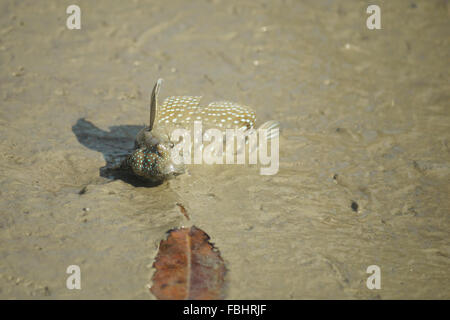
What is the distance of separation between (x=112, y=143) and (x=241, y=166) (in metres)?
1.38

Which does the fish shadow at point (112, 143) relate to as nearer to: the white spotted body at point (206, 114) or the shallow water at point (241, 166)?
the shallow water at point (241, 166)

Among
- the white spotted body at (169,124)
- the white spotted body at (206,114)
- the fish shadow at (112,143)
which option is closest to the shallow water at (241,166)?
the fish shadow at (112,143)

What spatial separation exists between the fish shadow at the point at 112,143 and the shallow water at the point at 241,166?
2 centimetres

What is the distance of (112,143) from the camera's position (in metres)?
4.65

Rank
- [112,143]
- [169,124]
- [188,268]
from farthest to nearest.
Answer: [112,143] → [169,124] → [188,268]

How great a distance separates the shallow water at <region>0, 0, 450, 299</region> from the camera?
3.31 meters

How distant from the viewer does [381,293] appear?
3227mm

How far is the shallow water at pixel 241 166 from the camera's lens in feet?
10.9

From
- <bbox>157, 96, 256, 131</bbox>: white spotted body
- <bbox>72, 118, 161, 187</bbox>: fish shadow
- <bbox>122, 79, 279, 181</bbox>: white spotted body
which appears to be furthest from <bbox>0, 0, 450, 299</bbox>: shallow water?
<bbox>157, 96, 256, 131</bbox>: white spotted body

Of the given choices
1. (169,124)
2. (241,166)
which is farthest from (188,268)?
(169,124)

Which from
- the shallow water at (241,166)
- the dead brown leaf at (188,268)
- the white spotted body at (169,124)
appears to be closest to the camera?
the dead brown leaf at (188,268)

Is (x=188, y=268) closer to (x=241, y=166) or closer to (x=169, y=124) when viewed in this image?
(x=241, y=166)

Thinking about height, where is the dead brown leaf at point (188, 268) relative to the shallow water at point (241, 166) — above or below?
below
